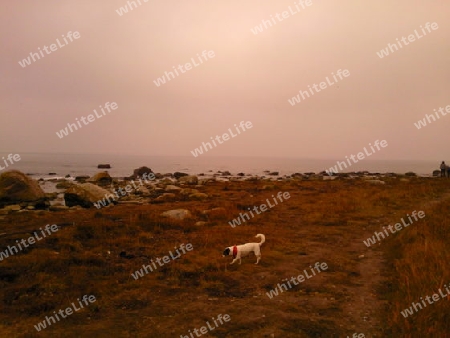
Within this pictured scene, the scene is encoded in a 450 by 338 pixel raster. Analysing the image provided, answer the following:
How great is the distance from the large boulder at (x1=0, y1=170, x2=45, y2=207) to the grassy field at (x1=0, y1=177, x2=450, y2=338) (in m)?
12.2

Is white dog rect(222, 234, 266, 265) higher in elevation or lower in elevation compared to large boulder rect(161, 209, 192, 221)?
lower

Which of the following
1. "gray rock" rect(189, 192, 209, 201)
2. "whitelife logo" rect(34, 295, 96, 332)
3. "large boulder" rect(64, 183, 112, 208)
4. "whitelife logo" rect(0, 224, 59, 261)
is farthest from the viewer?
"gray rock" rect(189, 192, 209, 201)

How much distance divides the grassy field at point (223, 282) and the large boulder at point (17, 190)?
1220 cm

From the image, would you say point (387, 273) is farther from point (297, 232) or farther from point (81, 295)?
point (81, 295)

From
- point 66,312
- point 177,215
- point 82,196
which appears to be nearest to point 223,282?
point 66,312

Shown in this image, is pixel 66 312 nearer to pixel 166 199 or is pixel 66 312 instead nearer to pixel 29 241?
pixel 29 241

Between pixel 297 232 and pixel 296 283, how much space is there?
19.7ft

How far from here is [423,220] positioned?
1223 cm

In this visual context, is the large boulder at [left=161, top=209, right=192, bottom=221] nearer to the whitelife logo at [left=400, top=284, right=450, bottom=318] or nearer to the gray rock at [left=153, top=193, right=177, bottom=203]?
the gray rock at [left=153, top=193, right=177, bottom=203]

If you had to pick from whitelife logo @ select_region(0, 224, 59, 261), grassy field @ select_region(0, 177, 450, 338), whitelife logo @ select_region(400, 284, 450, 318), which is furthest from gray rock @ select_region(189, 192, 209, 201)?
whitelife logo @ select_region(400, 284, 450, 318)

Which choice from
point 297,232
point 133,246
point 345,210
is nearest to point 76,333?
point 133,246

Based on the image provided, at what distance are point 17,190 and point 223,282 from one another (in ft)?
74.6

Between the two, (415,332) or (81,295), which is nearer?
(415,332)

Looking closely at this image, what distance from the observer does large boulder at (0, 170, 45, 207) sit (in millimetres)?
23266
